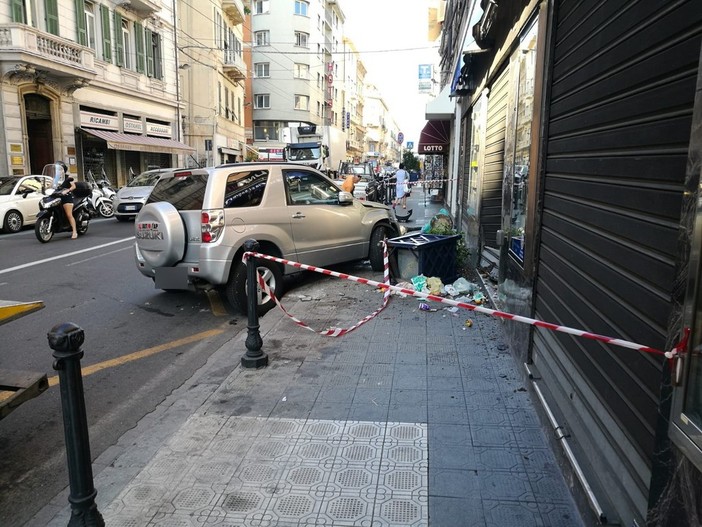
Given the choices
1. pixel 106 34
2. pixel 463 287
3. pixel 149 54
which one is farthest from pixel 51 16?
pixel 463 287

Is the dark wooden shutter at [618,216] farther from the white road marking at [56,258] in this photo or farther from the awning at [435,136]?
the awning at [435,136]

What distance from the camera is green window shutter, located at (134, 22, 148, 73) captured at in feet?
92.5

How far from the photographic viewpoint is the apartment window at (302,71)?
184 feet

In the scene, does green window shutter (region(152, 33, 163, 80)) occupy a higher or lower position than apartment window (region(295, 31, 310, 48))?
lower

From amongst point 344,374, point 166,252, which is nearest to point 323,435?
point 344,374

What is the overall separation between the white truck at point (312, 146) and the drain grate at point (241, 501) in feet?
86.8

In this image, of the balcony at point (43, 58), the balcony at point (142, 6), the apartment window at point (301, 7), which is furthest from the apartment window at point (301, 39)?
the balcony at point (43, 58)

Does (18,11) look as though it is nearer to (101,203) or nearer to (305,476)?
(101,203)

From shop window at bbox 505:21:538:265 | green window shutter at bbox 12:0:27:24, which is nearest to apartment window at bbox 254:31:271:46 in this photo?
green window shutter at bbox 12:0:27:24

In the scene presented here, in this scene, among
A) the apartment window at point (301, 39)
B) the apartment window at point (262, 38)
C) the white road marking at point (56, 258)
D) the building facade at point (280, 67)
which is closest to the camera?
the white road marking at point (56, 258)

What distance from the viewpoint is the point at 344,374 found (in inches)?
192

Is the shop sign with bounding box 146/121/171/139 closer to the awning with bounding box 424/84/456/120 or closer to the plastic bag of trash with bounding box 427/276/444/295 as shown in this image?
the awning with bounding box 424/84/456/120

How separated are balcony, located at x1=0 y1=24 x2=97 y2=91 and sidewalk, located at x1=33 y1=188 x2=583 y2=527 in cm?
1955

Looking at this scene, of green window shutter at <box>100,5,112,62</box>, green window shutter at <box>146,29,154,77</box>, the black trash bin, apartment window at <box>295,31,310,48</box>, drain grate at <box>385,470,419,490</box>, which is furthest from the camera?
apartment window at <box>295,31,310,48</box>
